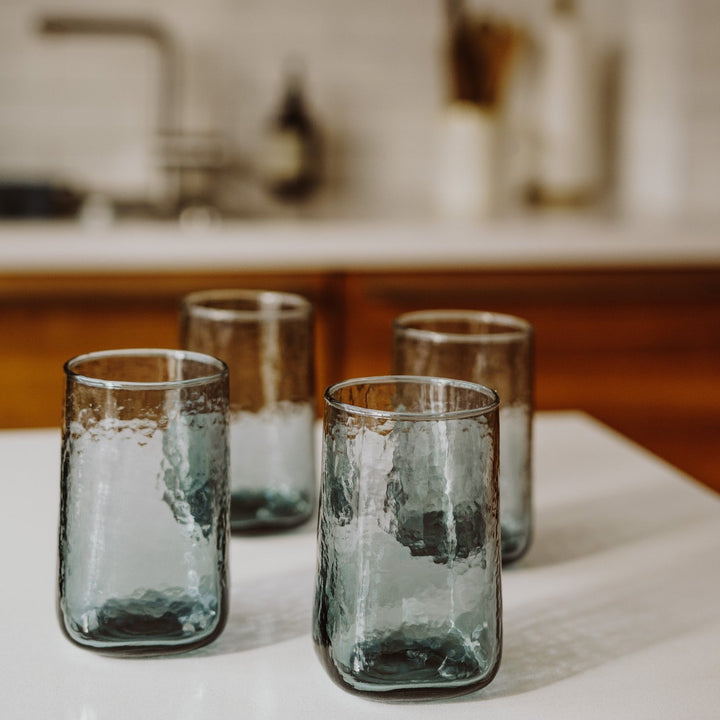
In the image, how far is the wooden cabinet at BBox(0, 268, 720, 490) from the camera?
6.29 ft

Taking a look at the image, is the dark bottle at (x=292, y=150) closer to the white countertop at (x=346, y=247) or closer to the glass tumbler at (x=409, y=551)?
the white countertop at (x=346, y=247)

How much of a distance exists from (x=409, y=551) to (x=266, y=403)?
0.83 ft

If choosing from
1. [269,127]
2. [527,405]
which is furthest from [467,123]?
[527,405]

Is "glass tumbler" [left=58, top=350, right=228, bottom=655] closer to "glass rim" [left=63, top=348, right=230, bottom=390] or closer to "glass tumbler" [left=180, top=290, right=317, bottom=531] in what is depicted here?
"glass rim" [left=63, top=348, right=230, bottom=390]

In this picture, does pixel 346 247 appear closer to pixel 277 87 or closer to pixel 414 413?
pixel 277 87

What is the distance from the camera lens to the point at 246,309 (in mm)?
724

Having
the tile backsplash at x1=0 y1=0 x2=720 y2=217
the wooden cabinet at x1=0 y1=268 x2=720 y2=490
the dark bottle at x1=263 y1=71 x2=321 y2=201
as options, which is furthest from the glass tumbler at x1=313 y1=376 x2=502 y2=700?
the tile backsplash at x1=0 y1=0 x2=720 y2=217

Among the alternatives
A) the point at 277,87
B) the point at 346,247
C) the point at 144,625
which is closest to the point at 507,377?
the point at 144,625

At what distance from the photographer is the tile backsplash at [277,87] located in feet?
8.08

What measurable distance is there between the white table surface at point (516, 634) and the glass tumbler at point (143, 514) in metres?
0.02

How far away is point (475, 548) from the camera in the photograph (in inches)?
18.4

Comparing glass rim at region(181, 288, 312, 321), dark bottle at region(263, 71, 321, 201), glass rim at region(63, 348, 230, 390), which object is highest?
dark bottle at region(263, 71, 321, 201)

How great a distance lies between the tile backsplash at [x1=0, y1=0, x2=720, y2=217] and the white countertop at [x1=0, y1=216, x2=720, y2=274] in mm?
422

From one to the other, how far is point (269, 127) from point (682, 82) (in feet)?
3.36
